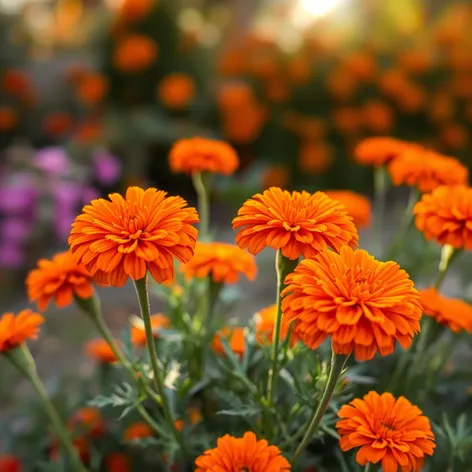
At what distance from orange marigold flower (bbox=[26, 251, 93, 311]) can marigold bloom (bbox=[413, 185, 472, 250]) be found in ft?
1.91

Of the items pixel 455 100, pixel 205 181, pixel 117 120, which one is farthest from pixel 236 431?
pixel 455 100

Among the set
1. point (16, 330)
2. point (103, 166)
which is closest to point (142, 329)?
point (16, 330)

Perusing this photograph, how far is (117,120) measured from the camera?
3.34 meters

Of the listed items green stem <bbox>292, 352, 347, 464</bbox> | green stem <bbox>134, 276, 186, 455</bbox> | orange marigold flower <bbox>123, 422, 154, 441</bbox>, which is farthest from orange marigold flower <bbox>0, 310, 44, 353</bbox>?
green stem <bbox>292, 352, 347, 464</bbox>

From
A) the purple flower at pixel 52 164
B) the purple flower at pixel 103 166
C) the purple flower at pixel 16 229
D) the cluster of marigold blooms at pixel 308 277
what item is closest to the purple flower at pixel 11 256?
the purple flower at pixel 16 229

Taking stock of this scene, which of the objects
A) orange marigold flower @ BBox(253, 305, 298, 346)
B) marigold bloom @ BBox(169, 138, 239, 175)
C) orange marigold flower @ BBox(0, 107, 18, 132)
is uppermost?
marigold bloom @ BBox(169, 138, 239, 175)

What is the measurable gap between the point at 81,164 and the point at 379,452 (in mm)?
2537

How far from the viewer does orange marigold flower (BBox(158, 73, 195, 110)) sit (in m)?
3.27

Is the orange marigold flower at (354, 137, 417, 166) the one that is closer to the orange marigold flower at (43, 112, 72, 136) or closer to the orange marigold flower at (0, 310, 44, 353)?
the orange marigold flower at (0, 310, 44, 353)

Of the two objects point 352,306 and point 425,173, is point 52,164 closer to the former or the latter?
point 425,173

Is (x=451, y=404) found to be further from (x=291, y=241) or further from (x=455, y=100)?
(x=455, y=100)

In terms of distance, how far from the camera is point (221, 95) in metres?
3.55

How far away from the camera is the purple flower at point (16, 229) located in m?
2.54

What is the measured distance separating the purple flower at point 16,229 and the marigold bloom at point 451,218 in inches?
81.3
